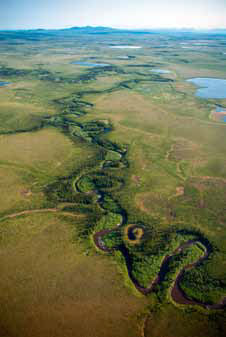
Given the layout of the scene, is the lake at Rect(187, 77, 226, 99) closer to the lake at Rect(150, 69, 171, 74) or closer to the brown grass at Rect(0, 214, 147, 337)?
the lake at Rect(150, 69, 171, 74)

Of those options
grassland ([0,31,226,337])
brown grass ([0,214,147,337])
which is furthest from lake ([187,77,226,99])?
brown grass ([0,214,147,337])

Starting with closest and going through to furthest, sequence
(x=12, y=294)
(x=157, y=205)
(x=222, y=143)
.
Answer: (x=12, y=294), (x=157, y=205), (x=222, y=143)

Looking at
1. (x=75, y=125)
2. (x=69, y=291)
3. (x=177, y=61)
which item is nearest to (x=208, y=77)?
(x=177, y=61)


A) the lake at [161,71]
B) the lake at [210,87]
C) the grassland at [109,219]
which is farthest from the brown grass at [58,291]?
the lake at [161,71]

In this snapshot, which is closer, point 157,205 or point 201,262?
point 201,262

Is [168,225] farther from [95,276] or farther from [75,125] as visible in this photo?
[75,125]
